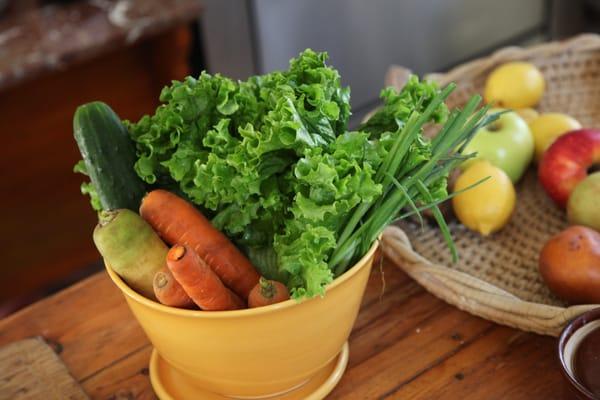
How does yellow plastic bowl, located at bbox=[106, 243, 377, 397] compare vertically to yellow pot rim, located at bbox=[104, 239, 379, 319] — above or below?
below

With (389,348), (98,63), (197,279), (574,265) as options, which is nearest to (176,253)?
(197,279)

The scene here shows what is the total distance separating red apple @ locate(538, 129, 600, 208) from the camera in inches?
39.6

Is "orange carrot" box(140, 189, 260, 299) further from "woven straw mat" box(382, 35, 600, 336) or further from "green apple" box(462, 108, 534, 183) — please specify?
"green apple" box(462, 108, 534, 183)

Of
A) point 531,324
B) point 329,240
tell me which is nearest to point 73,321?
point 329,240

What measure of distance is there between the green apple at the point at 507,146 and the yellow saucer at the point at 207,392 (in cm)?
40

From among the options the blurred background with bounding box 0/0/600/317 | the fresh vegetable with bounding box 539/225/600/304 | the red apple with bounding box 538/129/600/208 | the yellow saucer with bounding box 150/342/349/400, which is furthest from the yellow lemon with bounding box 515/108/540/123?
the blurred background with bounding box 0/0/600/317

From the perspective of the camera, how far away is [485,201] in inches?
37.9

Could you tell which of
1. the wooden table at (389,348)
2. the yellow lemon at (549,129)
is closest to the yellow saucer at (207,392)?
the wooden table at (389,348)

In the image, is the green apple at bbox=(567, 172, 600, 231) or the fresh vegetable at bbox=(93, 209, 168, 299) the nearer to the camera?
the fresh vegetable at bbox=(93, 209, 168, 299)

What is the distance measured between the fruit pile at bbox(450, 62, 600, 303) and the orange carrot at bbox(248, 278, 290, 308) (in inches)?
11.0

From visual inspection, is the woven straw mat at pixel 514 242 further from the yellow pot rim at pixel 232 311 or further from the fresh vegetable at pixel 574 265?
the yellow pot rim at pixel 232 311

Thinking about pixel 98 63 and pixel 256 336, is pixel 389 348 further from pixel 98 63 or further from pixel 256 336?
pixel 98 63

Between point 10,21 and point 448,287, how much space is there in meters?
1.58

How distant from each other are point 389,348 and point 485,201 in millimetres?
261
